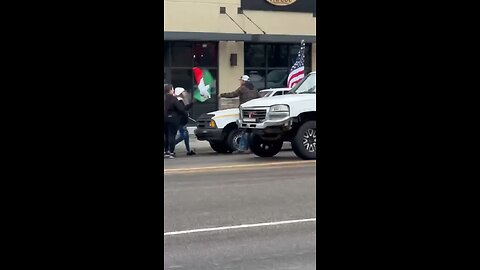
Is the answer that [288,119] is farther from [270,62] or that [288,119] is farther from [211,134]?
[270,62]

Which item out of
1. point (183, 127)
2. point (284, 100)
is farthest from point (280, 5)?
point (284, 100)

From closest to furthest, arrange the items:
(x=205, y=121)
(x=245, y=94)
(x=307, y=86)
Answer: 1. (x=307, y=86)
2. (x=205, y=121)
3. (x=245, y=94)

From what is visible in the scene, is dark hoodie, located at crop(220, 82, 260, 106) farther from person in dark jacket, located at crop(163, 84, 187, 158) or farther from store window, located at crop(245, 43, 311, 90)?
store window, located at crop(245, 43, 311, 90)

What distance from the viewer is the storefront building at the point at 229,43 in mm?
23094

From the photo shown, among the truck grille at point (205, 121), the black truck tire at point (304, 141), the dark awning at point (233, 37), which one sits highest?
the dark awning at point (233, 37)

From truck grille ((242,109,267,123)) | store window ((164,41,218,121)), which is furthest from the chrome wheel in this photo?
store window ((164,41,218,121))

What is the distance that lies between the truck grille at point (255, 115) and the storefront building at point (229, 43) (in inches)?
300

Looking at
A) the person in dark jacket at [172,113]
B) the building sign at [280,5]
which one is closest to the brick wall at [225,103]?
the building sign at [280,5]

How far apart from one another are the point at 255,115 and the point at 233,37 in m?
8.76

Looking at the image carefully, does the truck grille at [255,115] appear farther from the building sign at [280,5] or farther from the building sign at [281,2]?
the building sign at [281,2]

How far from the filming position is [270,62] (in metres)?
24.6

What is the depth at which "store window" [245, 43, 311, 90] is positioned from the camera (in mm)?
24312
